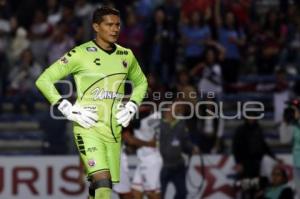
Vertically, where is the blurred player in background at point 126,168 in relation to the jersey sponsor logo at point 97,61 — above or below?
below

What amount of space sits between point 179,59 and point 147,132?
4919 millimetres

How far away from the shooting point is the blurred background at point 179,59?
19.0 meters

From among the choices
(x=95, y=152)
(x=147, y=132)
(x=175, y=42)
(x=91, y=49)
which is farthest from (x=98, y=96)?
(x=175, y=42)

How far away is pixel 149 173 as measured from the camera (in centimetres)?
1672

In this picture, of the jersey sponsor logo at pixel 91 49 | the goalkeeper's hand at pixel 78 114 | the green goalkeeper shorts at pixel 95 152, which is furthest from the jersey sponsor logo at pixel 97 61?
the green goalkeeper shorts at pixel 95 152

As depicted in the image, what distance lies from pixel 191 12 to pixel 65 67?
8.36 meters

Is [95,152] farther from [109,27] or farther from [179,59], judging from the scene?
[179,59]

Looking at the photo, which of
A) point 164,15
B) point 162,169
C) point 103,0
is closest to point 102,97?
point 162,169

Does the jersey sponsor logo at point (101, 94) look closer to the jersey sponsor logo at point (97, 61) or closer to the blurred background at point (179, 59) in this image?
the jersey sponsor logo at point (97, 61)

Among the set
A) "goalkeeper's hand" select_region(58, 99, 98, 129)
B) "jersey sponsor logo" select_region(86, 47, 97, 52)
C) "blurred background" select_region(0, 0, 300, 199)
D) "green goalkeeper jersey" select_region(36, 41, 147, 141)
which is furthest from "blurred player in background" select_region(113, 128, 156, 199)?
"goalkeeper's hand" select_region(58, 99, 98, 129)

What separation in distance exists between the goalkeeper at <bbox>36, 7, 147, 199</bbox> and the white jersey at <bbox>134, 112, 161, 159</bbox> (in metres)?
3.90

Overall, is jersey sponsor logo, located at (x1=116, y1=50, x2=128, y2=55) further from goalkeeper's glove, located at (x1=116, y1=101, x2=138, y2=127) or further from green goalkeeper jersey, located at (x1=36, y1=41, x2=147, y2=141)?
goalkeeper's glove, located at (x1=116, y1=101, x2=138, y2=127)

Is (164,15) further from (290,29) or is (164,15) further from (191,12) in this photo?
(290,29)

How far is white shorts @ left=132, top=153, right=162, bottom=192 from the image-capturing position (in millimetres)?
16703
